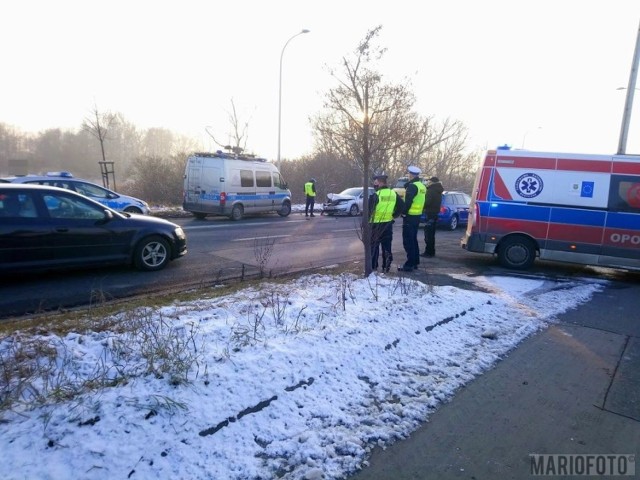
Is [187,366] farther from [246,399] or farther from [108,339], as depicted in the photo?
[108,339]

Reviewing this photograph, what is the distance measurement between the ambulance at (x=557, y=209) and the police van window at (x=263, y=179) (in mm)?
10852

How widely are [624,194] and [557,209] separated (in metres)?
1.11

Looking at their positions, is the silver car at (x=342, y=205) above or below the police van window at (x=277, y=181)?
below

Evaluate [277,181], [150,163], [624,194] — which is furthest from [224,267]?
[150,163]

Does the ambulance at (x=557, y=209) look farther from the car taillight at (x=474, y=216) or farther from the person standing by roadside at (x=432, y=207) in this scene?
the person standing by roadside at (x=432, y=207)

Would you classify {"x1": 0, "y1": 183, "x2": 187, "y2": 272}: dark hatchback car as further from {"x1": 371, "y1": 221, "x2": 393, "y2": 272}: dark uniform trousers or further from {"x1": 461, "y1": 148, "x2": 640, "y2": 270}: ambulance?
{"x1": 461, "y1": 148, "x2": 640, "y2": 270}: ambulance

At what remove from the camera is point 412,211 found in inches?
299

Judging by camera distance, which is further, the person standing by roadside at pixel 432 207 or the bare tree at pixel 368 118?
the person standing by roadside at pixel 432 207

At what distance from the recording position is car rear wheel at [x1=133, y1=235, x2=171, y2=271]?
7.16 m

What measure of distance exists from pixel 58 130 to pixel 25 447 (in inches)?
2764

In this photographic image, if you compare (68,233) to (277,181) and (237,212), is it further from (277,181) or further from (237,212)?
(277,181)

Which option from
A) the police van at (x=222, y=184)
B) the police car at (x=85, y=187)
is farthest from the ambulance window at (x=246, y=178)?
the police car at (x=85, y=187)

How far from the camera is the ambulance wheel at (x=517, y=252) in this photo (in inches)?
329

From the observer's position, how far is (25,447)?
7.18 ft
